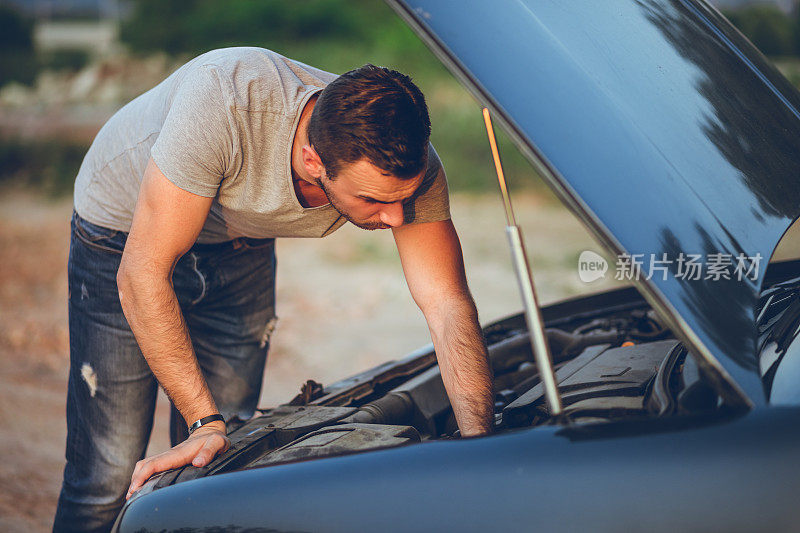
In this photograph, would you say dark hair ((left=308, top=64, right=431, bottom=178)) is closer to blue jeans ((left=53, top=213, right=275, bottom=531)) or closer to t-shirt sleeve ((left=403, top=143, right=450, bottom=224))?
t-shirt sleeve ((left=403, top=143, right=450, bottom=224))

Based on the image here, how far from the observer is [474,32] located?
1.40m

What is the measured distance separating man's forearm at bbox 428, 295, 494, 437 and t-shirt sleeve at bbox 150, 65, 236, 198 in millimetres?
710

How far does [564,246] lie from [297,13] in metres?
8.78

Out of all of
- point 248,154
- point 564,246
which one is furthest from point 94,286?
point 564,246

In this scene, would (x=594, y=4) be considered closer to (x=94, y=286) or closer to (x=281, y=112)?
(x=281, y=112)

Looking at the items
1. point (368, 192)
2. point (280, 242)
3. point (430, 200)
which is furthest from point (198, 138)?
point (280, 242)

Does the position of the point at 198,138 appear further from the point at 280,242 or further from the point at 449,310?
the point at 280,242

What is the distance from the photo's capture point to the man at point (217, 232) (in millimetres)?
1854

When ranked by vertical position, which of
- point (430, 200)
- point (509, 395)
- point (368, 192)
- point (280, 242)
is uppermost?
point (368, 192)

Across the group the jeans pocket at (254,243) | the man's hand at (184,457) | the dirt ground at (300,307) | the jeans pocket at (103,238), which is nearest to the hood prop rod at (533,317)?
the man's hand at (184,457)

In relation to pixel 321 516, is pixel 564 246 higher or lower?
lower

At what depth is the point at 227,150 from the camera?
1959 mm

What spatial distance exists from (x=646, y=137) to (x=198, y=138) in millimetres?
1047

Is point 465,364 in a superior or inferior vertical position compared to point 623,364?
inferior
